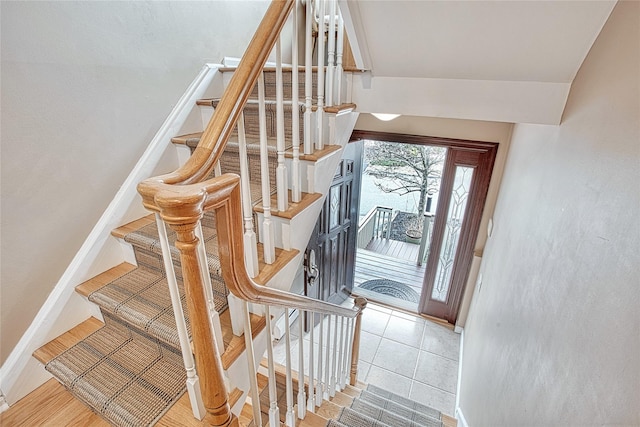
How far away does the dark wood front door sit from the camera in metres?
3.12

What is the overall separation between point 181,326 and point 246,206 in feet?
1.30

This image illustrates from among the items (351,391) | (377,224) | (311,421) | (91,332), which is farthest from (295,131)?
(377,224)

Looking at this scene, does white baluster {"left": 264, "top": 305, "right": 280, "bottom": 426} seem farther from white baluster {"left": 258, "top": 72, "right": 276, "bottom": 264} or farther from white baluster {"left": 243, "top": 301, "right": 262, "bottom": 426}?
white baluster {"left": 258, "top": 72, "right": 276, "bottom": 264}

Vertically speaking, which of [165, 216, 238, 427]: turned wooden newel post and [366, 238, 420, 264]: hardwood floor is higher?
[165, 216, 238, 427]: turned wooden newel post

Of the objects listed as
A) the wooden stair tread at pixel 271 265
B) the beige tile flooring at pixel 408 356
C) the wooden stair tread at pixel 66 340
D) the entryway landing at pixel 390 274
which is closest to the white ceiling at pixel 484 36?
the wooden stair tread at pixel 271 265

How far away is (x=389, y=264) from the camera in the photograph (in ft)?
16.9

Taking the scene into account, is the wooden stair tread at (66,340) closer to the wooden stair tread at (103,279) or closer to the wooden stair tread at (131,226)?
the wooden stair tread at (103,279)

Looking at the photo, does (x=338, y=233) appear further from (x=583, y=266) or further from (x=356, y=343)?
(x=583, y=266)

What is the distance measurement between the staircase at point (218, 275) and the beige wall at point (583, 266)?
2.74 ft

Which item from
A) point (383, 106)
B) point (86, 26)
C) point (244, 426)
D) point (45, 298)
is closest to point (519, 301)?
point (383, 106)

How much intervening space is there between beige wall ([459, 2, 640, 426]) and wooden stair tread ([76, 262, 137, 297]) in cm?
176

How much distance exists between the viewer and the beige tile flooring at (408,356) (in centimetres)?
280

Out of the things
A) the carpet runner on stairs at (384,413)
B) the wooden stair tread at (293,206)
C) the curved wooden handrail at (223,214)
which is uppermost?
the curved wooden handrail at (223,214)

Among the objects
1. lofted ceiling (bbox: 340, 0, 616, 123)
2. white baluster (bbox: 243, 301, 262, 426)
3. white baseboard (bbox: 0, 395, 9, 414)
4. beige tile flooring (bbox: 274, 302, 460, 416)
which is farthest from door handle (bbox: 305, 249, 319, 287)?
white baseboard (bbox: 0, 395, 9, 414)
